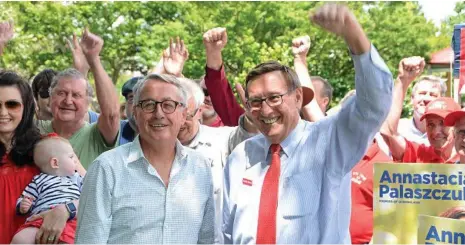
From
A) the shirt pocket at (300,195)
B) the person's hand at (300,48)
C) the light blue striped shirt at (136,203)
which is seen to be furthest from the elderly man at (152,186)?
the person's hand at (300,48)

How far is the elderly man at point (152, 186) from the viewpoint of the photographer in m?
3.43

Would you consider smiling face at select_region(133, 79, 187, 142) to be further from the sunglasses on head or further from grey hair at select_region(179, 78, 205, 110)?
grey hair at select_region(179, 78, 205, 110)

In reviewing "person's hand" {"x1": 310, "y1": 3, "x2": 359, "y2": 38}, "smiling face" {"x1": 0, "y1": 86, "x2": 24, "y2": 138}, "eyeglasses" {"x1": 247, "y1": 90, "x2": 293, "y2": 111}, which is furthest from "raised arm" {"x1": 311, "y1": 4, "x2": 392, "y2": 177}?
"smiling face" {"x1": 0, "y1": 86, "x2": 24, "y2": 138}

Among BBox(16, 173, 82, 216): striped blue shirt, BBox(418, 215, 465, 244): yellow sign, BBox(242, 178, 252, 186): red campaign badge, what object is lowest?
BBox(418, 215, 465, 244): yellow sign

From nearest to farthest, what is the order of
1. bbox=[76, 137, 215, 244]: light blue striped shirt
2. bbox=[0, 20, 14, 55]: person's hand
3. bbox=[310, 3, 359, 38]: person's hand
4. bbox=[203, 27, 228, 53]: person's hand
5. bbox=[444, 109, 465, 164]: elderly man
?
bbox=[310, 3, 359, 38]: person's hand < bbox=[76, 137, 215, 244]: light blue striped shirt < bbox=[444, 109, 465, 164]: elderly man < bbox=[0, 20, 14, 55]: person's hand < bbox=[203, 27, 228, 53]: person's hand

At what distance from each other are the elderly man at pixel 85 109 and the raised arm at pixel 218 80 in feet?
2.73

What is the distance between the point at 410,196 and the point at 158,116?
1.58 m

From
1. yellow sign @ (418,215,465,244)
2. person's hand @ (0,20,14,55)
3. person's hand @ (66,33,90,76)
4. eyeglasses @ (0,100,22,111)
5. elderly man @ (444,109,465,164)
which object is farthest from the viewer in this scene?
person's hand @ (66,33,90,76)

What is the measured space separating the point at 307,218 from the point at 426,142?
10.1ft

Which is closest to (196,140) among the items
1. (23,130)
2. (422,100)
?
(23,130)

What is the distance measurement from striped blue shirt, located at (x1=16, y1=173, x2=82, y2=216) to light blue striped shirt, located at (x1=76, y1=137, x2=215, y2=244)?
58 centimetres

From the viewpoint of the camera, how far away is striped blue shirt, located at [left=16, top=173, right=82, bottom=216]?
13.1 ft

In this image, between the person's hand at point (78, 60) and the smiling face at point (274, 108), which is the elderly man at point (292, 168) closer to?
the smiling face at point (274, 108)

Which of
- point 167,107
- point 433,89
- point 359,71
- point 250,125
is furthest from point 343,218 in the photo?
point 433,89
